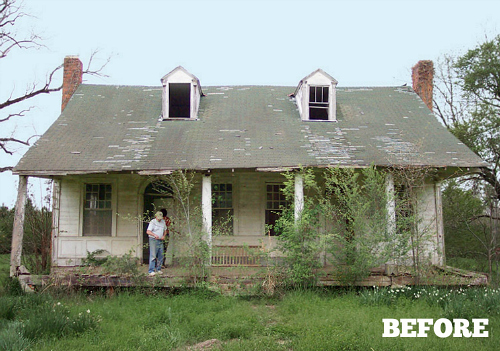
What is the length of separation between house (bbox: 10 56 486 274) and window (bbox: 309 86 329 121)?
35mm

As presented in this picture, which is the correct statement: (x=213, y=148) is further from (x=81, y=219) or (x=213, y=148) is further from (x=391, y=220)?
(x=391, y=220)

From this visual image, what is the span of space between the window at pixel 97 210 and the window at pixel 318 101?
737cm

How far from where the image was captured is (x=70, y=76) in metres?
16.2

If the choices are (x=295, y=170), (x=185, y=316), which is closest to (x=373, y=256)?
(x=295, y=170)

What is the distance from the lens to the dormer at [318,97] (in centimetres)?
1477

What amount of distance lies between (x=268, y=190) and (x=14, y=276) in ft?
24.9

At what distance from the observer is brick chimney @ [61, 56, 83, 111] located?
16.0 metres

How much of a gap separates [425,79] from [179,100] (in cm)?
939

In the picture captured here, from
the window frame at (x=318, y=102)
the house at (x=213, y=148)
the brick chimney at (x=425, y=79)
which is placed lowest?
the house at (x=213, y=148)

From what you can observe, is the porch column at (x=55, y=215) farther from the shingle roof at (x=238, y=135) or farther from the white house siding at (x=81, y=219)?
the shingle roof at (x=238, y=135)

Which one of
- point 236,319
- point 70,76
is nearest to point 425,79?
point 236,319


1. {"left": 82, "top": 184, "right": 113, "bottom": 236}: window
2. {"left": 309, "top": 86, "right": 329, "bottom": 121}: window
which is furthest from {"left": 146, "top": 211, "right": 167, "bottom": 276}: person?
{"left": 309, "top": 86, "right": 329, "bottom": 121}: window

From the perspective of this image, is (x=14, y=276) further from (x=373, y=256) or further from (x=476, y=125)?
(x=476, y=125)

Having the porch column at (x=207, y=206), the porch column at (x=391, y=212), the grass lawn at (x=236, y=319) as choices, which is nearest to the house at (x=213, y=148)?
the porch column at (x=207, y=206)
